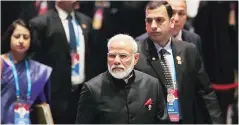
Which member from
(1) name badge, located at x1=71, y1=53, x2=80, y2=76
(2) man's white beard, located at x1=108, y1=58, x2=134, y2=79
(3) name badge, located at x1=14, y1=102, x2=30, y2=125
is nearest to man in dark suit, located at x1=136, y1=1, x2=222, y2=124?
(2) man's white beard, located at x1=108, y1=58, x2=134, y2=79

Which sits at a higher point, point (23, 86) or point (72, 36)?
point (72, 36)

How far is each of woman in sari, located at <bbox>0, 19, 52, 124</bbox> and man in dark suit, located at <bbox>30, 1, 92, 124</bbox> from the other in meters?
0.07

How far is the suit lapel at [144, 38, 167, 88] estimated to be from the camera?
2326mm

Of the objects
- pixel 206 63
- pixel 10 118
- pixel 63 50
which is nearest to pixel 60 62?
pixel 63 50

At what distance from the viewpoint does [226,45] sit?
15.2 feet

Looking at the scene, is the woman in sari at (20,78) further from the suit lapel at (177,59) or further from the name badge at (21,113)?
the suit lapel at (177,59)

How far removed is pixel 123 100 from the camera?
2295 mm

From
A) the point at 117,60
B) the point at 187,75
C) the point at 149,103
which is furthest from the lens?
the point at 187,75

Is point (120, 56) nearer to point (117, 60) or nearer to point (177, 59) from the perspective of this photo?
point (117, 60)

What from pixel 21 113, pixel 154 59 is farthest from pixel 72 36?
pixel 154 59

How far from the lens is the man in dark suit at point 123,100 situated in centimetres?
226

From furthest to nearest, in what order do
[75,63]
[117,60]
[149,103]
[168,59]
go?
[75,63] < [168,59] < [149,103] < [117,60]

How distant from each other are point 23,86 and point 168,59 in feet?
4.33

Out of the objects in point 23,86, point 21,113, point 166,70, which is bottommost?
point 21,113
